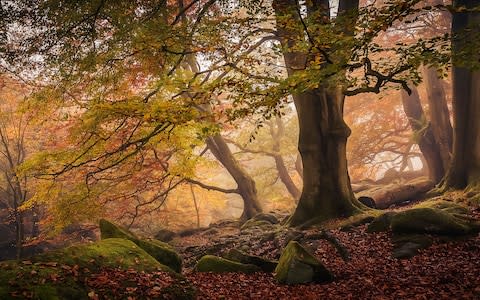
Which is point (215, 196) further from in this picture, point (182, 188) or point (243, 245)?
point (243, 245)

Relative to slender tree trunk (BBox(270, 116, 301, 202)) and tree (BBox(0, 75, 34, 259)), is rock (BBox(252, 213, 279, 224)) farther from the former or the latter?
tree (BBox(0, 75, 34, 259))

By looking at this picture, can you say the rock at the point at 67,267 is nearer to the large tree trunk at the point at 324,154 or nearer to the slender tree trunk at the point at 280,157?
the large tree trunk at the point at 324,154

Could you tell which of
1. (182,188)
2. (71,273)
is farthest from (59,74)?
(182,188)

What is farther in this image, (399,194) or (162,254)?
(399,194)

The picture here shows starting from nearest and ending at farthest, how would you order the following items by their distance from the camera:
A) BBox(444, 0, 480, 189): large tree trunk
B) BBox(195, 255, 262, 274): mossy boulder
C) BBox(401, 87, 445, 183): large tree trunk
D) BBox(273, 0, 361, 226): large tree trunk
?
BBox(195, 255, 262, 274): mossy boulder, BBox(273, 0, 361, 226): large tree trunk, BBox(444, 0, 480, 189): large tree trunk, BBox(401, 87, 445, 183): large tree trunk

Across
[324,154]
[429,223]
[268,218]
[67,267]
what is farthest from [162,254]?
[268,218]

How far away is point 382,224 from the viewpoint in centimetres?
917

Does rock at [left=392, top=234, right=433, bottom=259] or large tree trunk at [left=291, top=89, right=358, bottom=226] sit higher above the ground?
large tree trunk at [left=291, top=89, right=358, bottom=226]

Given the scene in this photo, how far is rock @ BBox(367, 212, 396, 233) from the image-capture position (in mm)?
9086

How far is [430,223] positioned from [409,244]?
76 cm

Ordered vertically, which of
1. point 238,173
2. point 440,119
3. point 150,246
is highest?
point 440,119

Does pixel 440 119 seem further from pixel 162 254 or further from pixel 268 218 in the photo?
pixel 162 254

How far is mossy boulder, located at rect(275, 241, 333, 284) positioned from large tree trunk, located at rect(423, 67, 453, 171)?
45.6 feet

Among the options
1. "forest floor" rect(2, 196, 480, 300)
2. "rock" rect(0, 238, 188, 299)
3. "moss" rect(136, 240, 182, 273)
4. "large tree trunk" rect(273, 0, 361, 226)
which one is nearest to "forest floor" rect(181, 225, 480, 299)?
"forest floor" rect(2, 196, 480, 300)
